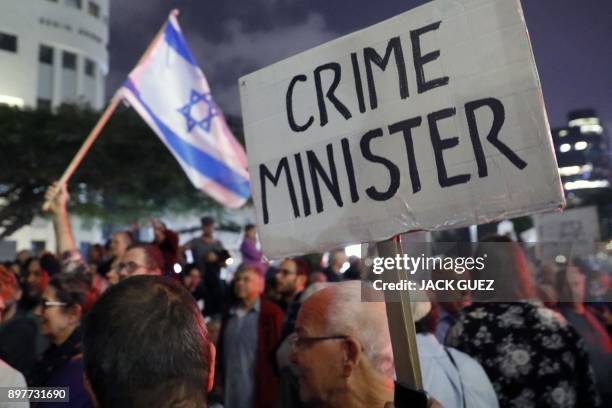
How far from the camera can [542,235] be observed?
734cm

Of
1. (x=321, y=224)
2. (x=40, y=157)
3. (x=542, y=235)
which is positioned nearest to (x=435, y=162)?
(x=321, y=224)

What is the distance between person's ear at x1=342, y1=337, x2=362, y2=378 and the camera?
2.07m

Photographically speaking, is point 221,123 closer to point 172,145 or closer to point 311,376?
point 172,145

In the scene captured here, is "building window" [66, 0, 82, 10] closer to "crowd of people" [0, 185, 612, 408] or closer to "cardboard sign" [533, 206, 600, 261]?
"cardboard sign" [533, 206, 600, 261]

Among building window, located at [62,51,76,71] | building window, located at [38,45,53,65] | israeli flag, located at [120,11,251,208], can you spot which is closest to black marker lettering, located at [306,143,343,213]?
israeli flag, located at [120,11,251,208]

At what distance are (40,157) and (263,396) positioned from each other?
1608cm

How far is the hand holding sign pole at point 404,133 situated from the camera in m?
1.81

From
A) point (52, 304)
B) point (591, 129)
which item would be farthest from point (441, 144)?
point (591, 129)

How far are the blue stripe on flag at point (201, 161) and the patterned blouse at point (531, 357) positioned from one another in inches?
188

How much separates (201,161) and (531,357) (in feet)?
19.2

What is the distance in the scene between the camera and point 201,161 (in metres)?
7.97

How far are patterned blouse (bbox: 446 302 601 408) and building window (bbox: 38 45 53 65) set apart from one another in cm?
4031

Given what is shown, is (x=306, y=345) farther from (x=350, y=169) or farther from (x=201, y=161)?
(x=201, y=161)

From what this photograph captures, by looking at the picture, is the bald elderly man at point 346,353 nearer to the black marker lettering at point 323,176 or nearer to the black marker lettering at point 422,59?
the black marker lettering at point 323,176
